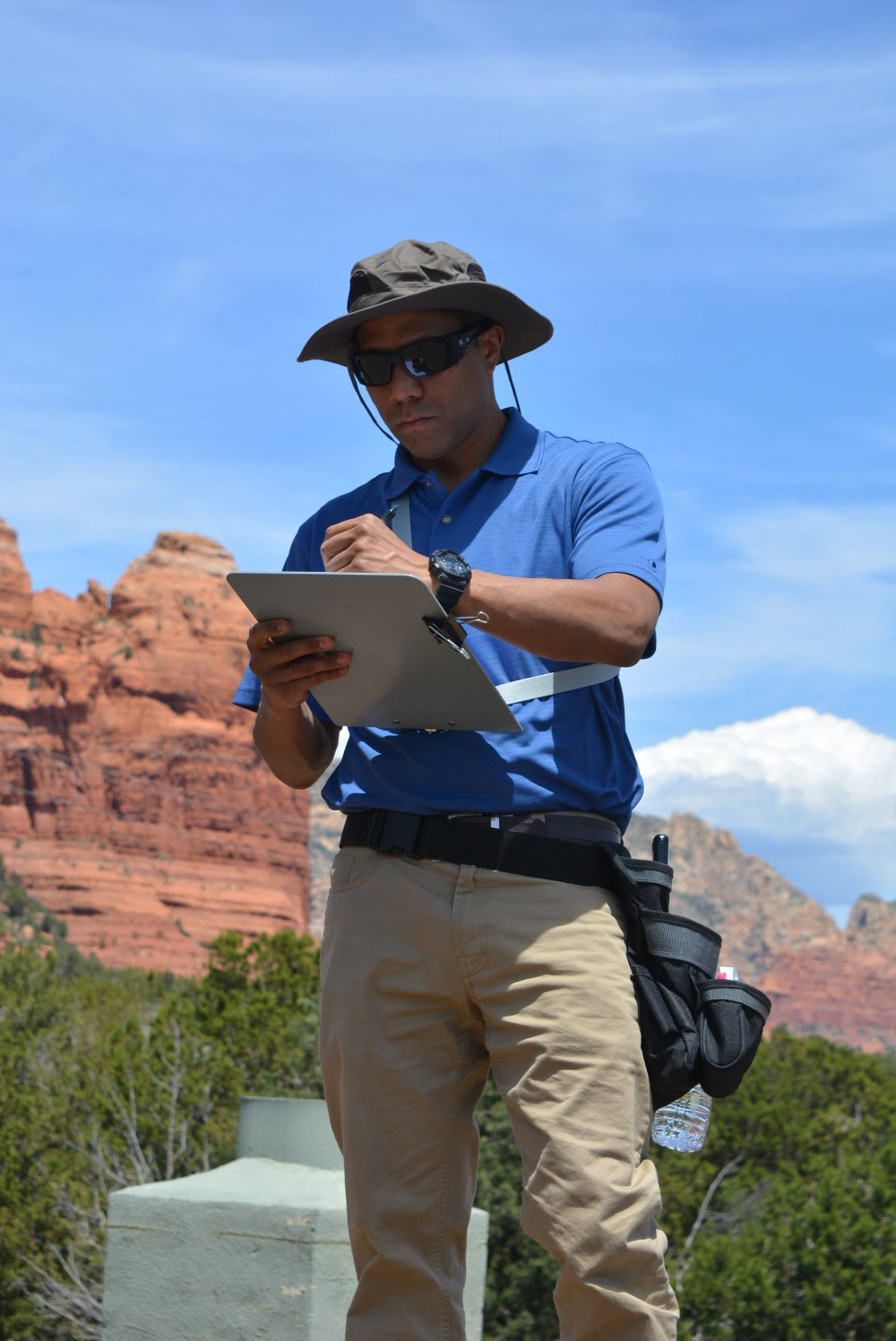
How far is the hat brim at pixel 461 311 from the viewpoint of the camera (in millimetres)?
2898

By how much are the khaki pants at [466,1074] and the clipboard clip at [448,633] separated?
1.44 feet

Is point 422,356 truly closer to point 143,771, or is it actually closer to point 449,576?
point 449,576

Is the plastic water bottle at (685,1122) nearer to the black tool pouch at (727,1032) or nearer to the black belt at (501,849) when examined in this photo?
the black tool pouch at (727,1032)

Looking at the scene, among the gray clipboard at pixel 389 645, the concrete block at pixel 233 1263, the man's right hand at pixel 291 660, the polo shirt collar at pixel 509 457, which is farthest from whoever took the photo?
the concrete block at pixel 233 1263

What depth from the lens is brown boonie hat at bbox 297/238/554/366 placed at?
2.91m

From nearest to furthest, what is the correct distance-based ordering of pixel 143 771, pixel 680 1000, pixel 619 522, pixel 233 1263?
pixel 680 1000, pixel 619 522, pixel 233 1263, pixel 143 771

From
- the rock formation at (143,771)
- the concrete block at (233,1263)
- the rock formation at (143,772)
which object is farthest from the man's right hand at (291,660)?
the rock formation at (143,771)

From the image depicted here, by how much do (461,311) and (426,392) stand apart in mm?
179

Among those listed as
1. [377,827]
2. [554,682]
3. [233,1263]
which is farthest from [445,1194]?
[233,1263]

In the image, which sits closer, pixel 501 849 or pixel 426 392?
pixel 501 849

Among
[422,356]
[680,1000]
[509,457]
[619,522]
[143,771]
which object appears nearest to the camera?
[680,1000]

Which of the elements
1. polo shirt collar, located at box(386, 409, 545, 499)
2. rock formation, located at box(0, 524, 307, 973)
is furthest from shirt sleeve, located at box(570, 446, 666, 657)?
rock formation, located at box(0, 524, 307, 973)

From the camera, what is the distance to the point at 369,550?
2590 mm

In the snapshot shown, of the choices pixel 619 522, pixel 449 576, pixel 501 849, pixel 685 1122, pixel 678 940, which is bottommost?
pixel 685 1122
